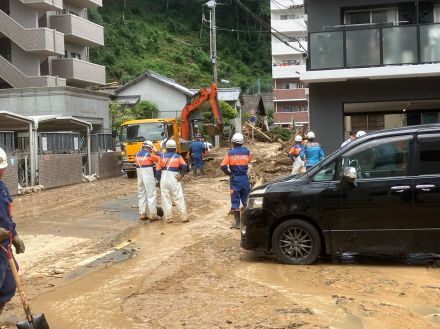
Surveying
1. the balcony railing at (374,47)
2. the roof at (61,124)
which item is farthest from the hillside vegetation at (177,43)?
the balcony railing at (374,47)

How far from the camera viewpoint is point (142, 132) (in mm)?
25234

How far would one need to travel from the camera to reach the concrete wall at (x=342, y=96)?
16484 millimetres

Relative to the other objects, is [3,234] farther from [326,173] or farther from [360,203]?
[360,203]

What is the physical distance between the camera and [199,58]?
6562 cm

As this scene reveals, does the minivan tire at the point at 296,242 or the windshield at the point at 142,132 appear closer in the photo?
the minivan tire at the point at 296,242

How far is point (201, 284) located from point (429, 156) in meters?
3.40

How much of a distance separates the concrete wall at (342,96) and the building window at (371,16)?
6.65 ft

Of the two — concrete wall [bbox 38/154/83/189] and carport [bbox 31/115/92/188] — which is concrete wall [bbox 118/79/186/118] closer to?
carport [bbox 31/115/92/188]

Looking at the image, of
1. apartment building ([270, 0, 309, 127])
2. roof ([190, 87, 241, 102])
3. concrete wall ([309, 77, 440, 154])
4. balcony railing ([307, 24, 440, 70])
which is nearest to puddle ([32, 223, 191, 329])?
concrete wall ([309, 77, 440, 154])

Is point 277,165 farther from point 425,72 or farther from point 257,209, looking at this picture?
point 257,209

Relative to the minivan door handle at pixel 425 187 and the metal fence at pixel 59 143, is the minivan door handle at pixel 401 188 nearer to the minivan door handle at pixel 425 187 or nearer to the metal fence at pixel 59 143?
the minivan door handle at pixel 425 187

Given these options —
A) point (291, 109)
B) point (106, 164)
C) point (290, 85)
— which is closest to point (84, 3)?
point (106, 164)

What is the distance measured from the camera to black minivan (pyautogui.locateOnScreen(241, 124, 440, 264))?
7.52m

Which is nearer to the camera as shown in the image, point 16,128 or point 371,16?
point 371,16
